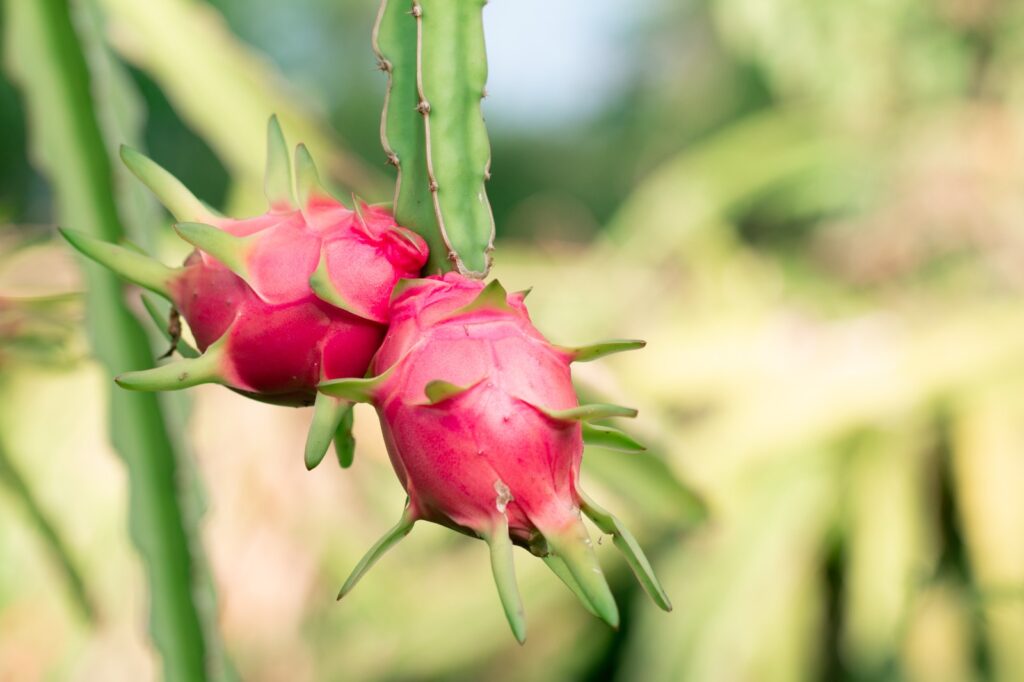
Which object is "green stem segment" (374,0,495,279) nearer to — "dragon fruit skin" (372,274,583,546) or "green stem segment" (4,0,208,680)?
"dragon fruit skin" (372,274,583,546)

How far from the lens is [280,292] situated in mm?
471

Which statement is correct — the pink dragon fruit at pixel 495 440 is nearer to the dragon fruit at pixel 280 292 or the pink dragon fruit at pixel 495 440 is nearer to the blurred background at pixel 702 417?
the dragon fruit at pixel 280 292

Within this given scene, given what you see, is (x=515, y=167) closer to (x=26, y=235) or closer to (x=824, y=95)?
(x=824, y=95)

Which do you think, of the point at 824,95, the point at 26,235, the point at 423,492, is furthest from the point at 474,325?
the point at 824,95

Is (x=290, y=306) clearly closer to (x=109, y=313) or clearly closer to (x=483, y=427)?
(x=483, y=427)

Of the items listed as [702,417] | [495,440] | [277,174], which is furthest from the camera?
[702,417]

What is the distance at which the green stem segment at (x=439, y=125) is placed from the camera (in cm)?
52

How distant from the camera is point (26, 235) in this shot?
1096 millimetres

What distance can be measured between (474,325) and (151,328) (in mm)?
437

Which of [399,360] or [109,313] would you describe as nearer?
[399,360]

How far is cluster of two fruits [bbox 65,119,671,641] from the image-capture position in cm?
42

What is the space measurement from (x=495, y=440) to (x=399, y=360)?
53mm

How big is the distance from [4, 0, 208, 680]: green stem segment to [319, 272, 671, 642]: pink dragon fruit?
1.14 feet

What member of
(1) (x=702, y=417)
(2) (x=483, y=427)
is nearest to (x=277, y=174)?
(2) (x=483, y=427)
